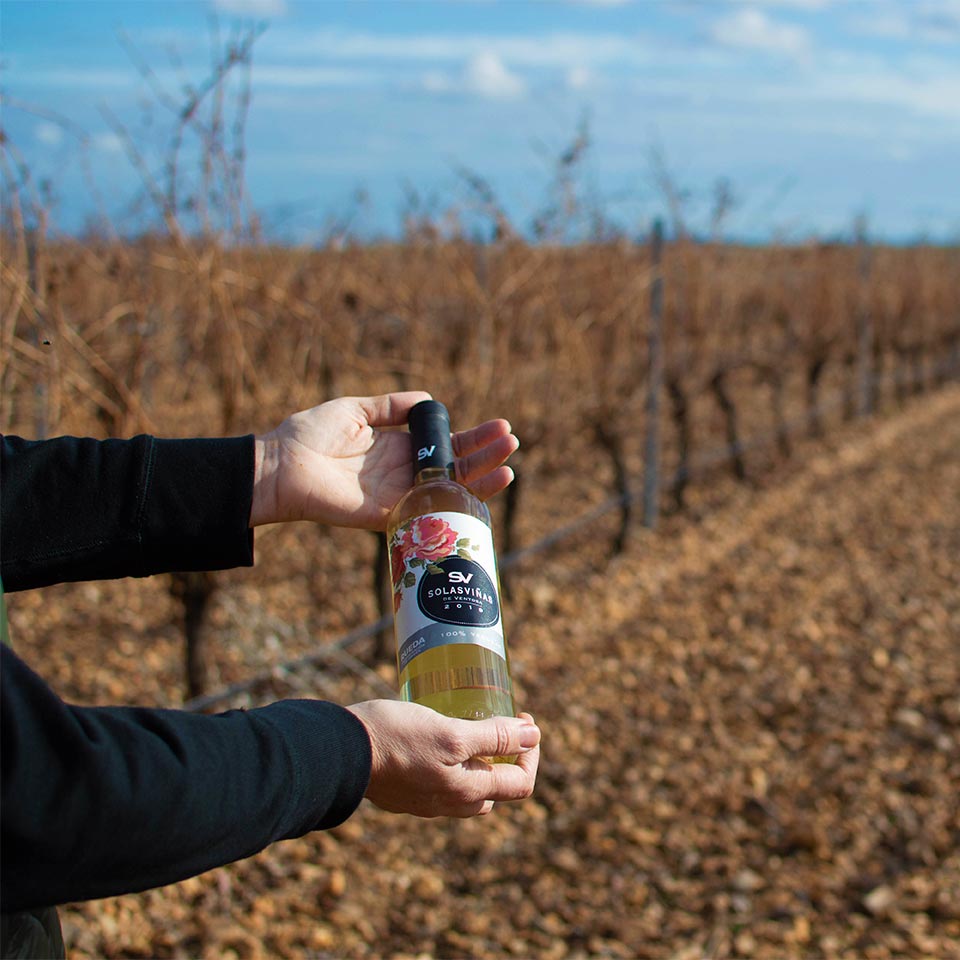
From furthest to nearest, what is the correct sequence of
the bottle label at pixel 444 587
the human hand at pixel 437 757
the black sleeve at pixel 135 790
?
the bottle label at pixel 444 587, the human hand at pixel 437 757, the black sleeve at pixel 135 790

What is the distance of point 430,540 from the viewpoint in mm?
1371

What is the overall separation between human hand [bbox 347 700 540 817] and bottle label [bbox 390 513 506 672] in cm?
11

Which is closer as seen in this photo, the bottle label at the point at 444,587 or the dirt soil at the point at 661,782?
the bottle label at the point at 444,587

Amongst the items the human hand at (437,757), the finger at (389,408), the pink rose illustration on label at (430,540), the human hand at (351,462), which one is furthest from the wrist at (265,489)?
the human hand at (437,757)

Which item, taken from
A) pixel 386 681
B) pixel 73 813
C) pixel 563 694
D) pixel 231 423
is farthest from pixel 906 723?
pixel 73 813

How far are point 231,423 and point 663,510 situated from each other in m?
3.76

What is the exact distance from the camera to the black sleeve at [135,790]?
0.89m

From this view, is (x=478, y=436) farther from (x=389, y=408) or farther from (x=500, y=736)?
(x=500, y=736)

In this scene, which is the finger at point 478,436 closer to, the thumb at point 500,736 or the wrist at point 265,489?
the wrist at point 265,489

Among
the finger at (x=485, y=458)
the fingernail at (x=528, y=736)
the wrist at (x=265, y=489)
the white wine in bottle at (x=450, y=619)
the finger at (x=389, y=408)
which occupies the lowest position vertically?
the fingernail at (x=528, y=736)

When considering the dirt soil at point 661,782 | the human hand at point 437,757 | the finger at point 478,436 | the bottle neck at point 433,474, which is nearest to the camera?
the human hand at point 437,757

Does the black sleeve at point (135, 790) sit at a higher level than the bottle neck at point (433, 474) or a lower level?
lower

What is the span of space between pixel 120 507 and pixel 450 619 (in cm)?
51

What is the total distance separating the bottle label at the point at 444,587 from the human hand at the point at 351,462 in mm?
227
